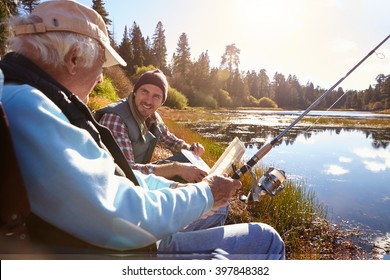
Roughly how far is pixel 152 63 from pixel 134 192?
5.96m

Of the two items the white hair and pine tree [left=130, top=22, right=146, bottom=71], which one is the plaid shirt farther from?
pine tree [left=130, top=22, right=146, bottom=71]

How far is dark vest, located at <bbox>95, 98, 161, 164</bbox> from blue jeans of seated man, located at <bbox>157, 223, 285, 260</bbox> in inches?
47.4

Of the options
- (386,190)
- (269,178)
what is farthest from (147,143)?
(386,190)

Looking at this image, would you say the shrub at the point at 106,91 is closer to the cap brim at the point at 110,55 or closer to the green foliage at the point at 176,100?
the green foliage at the point at 176,100

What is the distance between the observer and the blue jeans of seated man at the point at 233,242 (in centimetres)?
142

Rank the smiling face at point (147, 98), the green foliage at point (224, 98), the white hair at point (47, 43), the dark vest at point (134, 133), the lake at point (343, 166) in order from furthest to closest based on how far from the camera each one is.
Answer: the green foliage at point (224, 98) < the lake at point (343, 166) < the smiling face at point (147, 98) < the dark vest at point (134, 133) < the white hair at point (47, 43)

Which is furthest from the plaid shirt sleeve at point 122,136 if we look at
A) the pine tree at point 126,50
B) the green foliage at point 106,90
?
the green foliage at point 106,90

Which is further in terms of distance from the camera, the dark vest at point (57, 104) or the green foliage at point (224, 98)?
the green foliage at point (224, 98)

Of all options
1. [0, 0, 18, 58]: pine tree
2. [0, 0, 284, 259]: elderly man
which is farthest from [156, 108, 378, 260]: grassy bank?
[0, 0, 18, 58]: pine tree

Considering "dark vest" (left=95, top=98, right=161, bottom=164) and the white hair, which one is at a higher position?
the white hair

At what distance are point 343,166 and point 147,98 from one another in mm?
6313

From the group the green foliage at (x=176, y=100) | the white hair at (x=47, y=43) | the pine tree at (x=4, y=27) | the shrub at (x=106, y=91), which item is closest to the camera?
the white hair at (x=47, y=43)

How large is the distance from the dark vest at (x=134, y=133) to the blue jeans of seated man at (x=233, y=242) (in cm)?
120

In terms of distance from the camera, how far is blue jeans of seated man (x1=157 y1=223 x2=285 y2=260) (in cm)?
142
